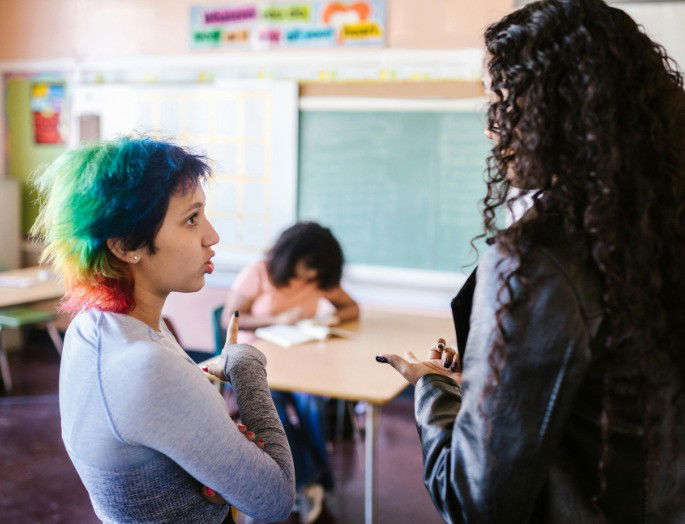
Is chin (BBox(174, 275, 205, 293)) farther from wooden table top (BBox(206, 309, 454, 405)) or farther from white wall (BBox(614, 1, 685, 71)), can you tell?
white wall (BBox(614, 1, 685, 71))

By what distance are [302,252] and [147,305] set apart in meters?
2.06

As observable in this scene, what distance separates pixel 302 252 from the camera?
3.24 metres

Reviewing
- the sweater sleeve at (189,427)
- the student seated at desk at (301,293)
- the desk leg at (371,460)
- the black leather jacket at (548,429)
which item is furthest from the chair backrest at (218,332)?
the black leather jacket at (548,429)

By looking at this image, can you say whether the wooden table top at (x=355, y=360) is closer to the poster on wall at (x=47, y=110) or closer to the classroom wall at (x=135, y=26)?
the classroom wall at (x=135, y=26)

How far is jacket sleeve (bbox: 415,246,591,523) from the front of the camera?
2.88 ft

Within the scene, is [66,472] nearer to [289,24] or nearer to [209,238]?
[209,238]

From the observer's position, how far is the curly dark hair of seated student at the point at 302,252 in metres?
3.23

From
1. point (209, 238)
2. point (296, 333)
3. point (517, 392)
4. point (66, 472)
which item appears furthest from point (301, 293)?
point (517, 392)

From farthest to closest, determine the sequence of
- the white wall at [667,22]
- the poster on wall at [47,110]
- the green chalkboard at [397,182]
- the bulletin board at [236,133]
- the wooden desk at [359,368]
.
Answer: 1. the poster on wall at [47,110]
2. the bulletin board at [236,133]
3. the green chalkboard at [397,182]
4. the white wall at [667,22]
5. the wooden desk at [359,368]

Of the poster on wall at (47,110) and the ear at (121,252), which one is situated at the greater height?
the poster on wall at (47,110)

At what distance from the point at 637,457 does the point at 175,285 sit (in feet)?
2.47

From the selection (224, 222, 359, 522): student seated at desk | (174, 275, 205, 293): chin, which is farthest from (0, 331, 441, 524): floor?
(174, 275, 205, 293): chin

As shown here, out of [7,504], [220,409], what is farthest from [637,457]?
[7,504]

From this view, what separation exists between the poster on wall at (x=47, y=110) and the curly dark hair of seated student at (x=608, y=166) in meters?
4.88
